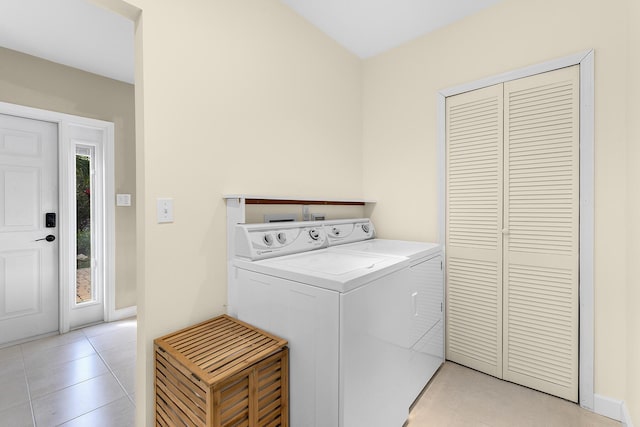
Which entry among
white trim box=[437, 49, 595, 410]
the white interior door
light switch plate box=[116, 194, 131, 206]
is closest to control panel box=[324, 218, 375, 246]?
white trim box=[437, 49, 595, 410]

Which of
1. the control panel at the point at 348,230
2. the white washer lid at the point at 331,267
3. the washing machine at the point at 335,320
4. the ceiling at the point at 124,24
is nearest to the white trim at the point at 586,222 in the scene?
the ceiling at the point at 124,24

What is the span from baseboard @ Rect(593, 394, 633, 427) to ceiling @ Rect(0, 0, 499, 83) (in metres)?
2.57

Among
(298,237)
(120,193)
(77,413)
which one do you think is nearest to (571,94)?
(298,237)

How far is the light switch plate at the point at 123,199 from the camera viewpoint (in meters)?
3.05

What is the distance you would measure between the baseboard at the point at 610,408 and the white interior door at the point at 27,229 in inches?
167

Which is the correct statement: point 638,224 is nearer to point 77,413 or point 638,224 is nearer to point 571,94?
point 571,94

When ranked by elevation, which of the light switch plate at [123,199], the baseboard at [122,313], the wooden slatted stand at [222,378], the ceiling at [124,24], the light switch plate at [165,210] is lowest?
the baseboard at [122,313]

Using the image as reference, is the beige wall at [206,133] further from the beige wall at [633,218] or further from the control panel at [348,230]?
the beige wall at [633,218]

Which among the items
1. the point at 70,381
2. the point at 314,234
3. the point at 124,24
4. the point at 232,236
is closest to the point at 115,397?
the point at 70,381

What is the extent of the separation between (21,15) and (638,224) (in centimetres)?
398

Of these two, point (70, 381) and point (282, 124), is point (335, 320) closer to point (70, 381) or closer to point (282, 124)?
point (282, 124)

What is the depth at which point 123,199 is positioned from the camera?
121 inches

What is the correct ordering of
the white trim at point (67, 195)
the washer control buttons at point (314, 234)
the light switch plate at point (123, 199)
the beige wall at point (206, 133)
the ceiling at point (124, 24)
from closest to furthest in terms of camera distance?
1. the beige wall at point (206, 133)
2. the washer control buttons at point (314, 234)
3. the ceiling at point (124, 24)
4. the white trim at point (67, 195)
5. the light switch plate at point (123, 199)

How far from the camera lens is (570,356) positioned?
1766 mm
